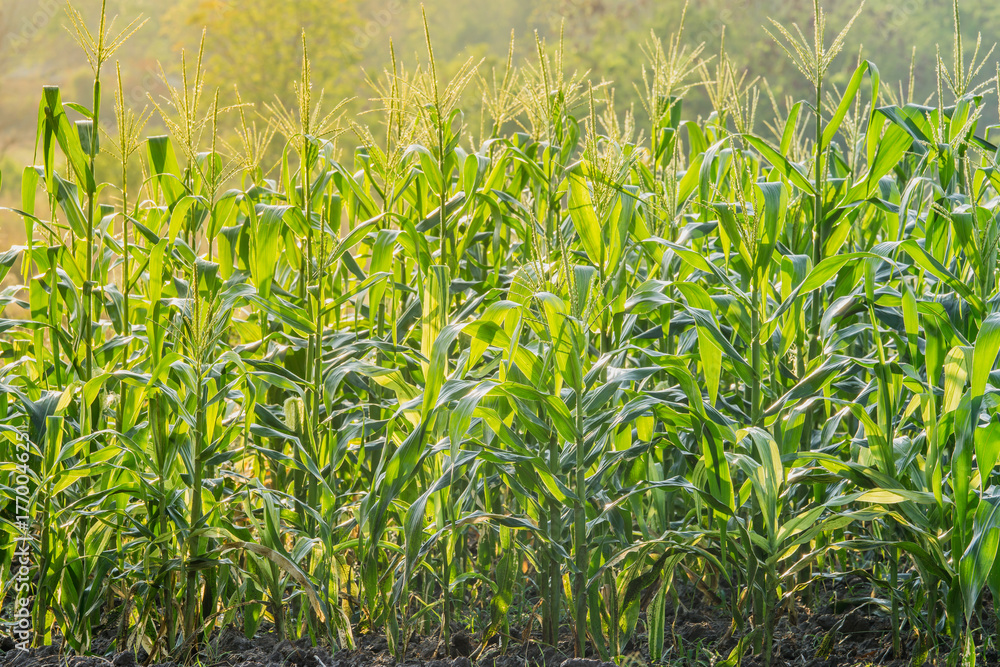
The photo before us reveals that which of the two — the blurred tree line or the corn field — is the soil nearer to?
the corn field

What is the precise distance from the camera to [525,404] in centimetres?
172

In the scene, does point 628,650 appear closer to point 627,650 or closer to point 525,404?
point 627,650

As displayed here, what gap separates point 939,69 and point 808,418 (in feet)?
3.35

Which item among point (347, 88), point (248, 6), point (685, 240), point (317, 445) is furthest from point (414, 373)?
point (248, 6)

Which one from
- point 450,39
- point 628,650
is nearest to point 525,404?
point 628,650

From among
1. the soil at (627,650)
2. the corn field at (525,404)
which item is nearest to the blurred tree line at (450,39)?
the corn field at (525,404)

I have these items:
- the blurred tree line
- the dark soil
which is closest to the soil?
the dark soil

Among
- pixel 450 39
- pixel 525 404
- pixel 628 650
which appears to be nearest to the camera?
pixel 525 404

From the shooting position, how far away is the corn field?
1.56m

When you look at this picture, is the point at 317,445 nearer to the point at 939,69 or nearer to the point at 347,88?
the point at 939,69

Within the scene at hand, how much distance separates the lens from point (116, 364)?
2.25 m

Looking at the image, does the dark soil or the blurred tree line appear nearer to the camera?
the dark soil

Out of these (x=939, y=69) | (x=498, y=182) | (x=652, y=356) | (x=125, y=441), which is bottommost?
(x=125, y=441)

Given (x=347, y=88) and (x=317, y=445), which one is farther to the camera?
(x=347, y=88)
